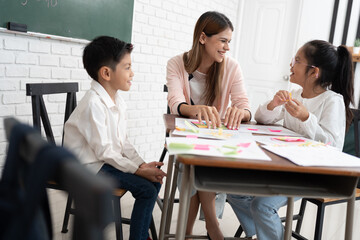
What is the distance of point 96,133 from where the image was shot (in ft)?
4.36

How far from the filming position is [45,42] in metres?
2.14

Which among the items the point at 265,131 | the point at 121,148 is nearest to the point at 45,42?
the point at 121,148

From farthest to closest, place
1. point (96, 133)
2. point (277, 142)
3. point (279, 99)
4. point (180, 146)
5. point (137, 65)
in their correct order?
point (137, 65)
point (279, 99)
point (96, 133)
point (277, 142)
point (180, 146)

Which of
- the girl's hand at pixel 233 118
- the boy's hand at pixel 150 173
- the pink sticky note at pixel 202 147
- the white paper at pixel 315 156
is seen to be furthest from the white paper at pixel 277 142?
the boy's hand at pixel 150 173

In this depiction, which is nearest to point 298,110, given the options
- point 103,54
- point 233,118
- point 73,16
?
point 233,118

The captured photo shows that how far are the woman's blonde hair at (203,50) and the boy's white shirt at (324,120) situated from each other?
348 mm

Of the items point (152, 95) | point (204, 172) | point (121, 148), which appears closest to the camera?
point (204, 172)

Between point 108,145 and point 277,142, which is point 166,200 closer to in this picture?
point 108,145

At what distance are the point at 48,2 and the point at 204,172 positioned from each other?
1.64 meters

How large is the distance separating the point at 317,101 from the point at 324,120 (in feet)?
0.41

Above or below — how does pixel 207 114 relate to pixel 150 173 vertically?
above

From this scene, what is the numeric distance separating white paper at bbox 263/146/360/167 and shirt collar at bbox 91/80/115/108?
70cm

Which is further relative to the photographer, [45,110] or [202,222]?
[202,222]

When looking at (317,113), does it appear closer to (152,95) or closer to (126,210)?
(126,210)
